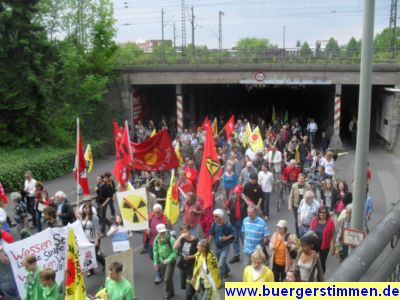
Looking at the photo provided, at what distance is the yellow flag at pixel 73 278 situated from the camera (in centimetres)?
677

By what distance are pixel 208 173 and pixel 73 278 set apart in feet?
17.6

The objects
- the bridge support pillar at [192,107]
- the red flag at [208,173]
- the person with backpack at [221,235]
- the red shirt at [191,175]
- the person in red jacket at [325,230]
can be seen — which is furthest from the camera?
the bridge support pillar at [192,107]

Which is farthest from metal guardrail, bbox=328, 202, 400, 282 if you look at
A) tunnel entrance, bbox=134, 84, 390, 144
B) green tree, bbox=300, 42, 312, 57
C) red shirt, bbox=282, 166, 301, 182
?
green tree, bbox=300, 42, 312, 57

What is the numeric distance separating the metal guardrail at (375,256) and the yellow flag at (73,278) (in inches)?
206

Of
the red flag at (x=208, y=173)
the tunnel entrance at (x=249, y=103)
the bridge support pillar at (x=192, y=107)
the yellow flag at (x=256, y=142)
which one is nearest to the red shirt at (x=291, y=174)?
the red flag at (x=208, y=173)

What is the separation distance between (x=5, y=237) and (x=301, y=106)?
41.2m

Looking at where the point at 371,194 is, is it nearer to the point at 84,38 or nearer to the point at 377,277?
the point at 377,277

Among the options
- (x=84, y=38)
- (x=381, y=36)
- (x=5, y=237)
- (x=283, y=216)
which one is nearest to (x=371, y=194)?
(x=283, y=216)

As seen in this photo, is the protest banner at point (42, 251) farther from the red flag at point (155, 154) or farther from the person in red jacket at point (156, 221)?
the red flag at point (155, 154)

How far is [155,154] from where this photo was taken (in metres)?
14.3

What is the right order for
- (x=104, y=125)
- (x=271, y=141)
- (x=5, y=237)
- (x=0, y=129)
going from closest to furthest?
(x=5, y=237)
(x=271, y=141)
(x=0, y=129)
(x=104, y=125)

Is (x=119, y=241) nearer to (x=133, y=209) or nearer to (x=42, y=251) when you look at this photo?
(x=133, y=209)

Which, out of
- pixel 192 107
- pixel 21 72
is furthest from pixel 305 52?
pixel 21 72

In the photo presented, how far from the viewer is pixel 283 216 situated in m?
14.6
